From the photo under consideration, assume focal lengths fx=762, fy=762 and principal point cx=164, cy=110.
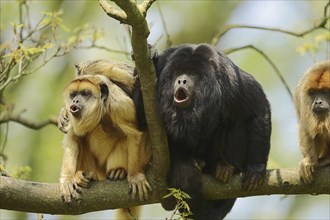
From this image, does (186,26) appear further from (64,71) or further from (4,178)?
(4,178)

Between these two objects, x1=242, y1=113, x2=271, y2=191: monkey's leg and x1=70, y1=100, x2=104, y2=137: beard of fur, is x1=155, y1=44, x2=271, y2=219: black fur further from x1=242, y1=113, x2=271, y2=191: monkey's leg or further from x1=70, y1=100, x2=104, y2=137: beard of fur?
x1=70, y1=100, x2=104, y2=137: beard of fur

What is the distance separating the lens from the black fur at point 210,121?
6.38 metres

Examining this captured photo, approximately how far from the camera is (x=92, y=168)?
700 cm

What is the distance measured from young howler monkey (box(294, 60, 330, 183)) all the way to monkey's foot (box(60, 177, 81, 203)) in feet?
6.51

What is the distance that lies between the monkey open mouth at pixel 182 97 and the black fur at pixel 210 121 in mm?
57

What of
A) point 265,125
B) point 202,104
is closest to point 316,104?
point 265,125

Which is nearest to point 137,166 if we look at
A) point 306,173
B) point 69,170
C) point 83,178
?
point 83,178

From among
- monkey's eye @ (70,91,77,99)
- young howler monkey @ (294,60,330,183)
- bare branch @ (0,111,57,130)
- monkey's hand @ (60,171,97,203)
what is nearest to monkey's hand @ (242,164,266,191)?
young howler monkey @ (294,60,330,183)

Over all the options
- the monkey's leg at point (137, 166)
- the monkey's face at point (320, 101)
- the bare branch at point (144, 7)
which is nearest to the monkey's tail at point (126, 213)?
the monkey's leg at point (137, 166)

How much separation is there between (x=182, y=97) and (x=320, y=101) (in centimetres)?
128

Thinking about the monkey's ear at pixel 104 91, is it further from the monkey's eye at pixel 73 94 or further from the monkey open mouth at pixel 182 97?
the monkey open mouth at pixel 182 97

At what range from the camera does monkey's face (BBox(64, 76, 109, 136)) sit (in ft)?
22.0

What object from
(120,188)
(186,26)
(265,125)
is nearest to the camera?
(120,188)

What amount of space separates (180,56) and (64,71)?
956cm
